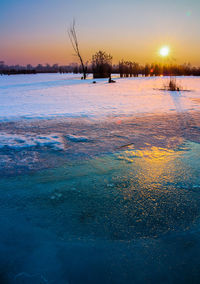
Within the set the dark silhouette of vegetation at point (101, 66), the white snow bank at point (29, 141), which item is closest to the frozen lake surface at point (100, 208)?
the white snow bank at point (29, 141)

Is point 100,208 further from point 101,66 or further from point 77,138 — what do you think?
point 101,66

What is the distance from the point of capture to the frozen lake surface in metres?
1.42

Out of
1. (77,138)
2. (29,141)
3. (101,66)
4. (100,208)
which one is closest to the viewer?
(100,208)

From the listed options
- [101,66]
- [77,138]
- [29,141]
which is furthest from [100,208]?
[101,66]

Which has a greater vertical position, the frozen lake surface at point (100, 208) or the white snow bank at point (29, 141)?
the white snow bank at point (29, 141)

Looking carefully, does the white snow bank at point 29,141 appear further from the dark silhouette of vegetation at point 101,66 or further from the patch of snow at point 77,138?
the dark silhouette of vegetation at point 101,66

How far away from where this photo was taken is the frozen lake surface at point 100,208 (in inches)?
56.1

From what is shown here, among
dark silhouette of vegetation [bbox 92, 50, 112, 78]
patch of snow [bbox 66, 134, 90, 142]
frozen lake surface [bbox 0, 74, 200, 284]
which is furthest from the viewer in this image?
dark silhouette of vegetation [bbox 92, 50, 112, 78]

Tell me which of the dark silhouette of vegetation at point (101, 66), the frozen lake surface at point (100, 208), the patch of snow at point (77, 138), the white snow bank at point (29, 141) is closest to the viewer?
the frozen lake surface at point (100, 208)

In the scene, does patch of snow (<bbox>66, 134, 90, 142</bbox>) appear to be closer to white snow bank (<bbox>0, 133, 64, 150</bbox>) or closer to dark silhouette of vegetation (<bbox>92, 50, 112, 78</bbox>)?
white snow bank (<bbox>0, 133, 64, 150</bbox>)

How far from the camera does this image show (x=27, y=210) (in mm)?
2004

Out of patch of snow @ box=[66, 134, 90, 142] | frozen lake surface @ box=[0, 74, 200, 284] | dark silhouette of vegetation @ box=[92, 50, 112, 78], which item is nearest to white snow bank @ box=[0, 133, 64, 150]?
frozen lake surface @ box=[0, 74, 200, 284]

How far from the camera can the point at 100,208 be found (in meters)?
2.01

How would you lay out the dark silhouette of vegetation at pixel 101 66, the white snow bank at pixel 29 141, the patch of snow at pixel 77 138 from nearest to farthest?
1. the white snow bank at pixel 29 141
2. the patch of snow at pixel 77 138
3. the dark silhouette of vegetation at pixel 101 66
